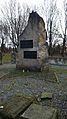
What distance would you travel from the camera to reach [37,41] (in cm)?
1357

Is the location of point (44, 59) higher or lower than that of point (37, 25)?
lower

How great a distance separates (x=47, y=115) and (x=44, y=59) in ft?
33.5

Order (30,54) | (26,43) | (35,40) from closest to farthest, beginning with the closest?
(35,40) → (30,54) → (26,43)

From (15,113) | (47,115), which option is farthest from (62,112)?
(15,113)

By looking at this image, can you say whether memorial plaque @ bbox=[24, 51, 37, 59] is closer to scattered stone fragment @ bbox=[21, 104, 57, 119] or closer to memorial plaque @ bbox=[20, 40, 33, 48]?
memorial plaque @ bbox=[20, 40, 33, 48]

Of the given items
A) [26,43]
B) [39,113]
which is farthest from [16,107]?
[26,43]

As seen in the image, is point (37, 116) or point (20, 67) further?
point (20, 67)

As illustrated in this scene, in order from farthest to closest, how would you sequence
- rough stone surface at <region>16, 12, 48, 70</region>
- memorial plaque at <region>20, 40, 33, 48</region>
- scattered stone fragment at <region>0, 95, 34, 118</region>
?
memorial plaque at <region>20, 40, 33, 48</region>
rough stone surface at <region>16, 12, 48, 70</region>
scattered stone fragment at <region>0, 95, 34, 118</region>

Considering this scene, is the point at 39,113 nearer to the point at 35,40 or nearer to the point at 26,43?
the point at 35,40

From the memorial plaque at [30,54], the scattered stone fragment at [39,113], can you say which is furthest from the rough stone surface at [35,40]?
the scattered stone fragment at [39,113]

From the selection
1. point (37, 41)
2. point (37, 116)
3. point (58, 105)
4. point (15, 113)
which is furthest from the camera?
point (37, 41)

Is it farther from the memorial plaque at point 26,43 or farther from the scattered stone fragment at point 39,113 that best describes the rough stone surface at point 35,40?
the scattered stone fragment at point 39,113

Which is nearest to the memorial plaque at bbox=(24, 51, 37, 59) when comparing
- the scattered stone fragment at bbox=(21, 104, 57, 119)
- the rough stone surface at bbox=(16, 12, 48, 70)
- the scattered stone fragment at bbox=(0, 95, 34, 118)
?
the rough stone surface at bbox=(16, 12, 48, 70)

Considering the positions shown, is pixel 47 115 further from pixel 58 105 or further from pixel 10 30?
pixel 10 30
